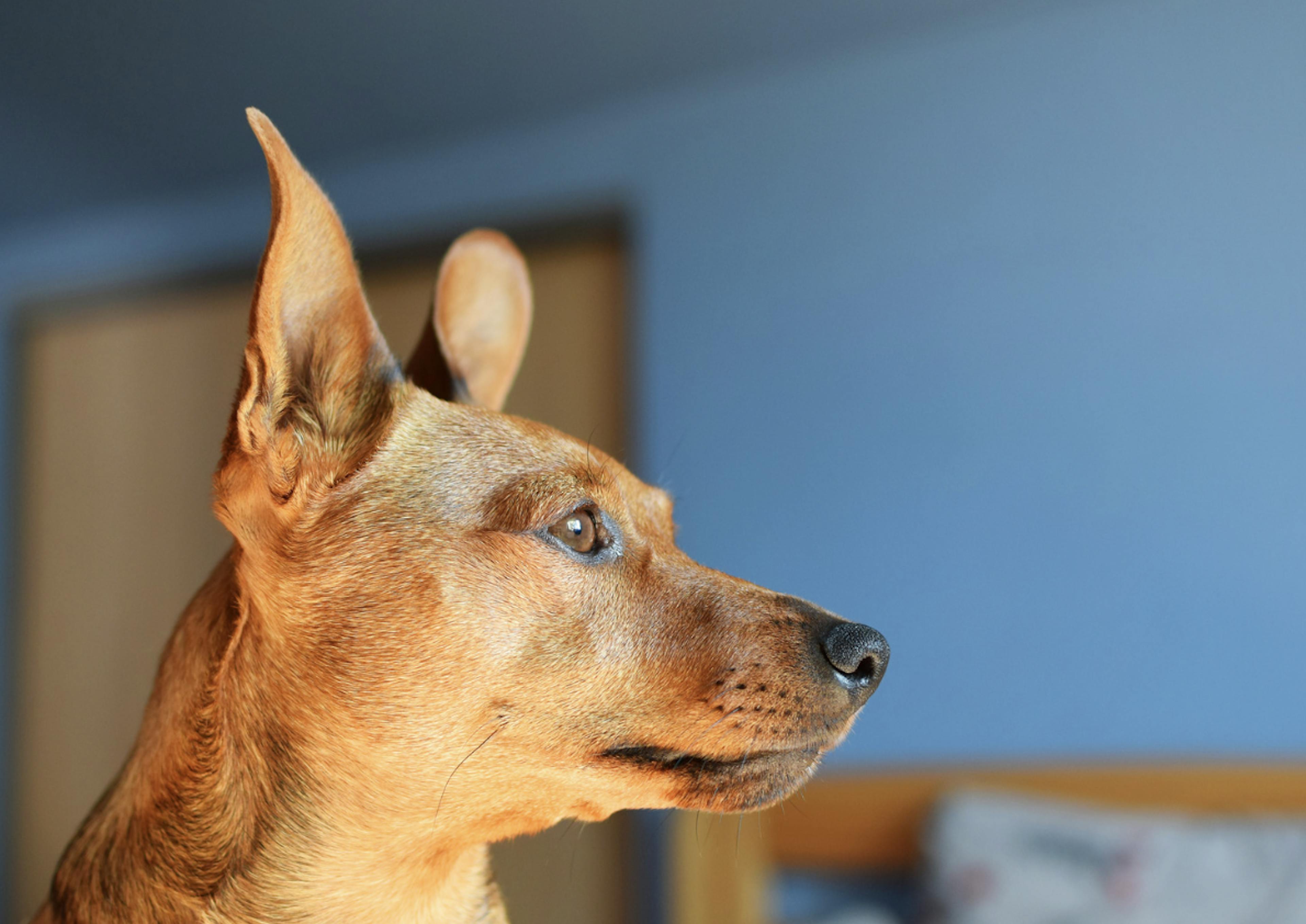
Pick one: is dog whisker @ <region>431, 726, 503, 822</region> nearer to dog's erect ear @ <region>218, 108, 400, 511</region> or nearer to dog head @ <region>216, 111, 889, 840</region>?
dog head @ <region>216, 111, 889, 840</region>

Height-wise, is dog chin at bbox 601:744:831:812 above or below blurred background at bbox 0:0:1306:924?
below

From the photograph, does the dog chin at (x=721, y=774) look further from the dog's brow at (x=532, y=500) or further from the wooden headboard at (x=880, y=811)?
the wooden headboard at (x=880, y=811)

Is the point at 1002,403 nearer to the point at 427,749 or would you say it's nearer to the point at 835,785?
the point at 835,785

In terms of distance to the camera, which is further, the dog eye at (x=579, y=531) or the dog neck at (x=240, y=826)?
the dog eye at (x=579, y=531)

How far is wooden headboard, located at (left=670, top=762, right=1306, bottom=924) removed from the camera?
84.2 inches

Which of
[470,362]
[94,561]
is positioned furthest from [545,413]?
[470,362]

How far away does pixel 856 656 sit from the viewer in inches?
20.9

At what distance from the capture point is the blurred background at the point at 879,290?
228cm

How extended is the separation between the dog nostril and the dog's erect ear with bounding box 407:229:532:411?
242 millimetres

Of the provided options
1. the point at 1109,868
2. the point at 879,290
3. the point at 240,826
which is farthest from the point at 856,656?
the point at 879,290

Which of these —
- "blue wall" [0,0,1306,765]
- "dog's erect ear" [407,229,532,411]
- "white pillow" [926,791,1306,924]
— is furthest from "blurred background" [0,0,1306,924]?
"dog's erect ear" [407,229,532,411]

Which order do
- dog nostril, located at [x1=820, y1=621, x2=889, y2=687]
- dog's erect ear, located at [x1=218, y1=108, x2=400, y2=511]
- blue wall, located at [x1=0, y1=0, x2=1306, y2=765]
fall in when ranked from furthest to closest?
blue wall, located at [x1=0, y1=0, x2=1306, y2=765]
dog nostril, located at [x1=820, y1=621, x2=889, y2=687]
dog's erect ear, located at [x1=218, y1=108, x2=400, y2=511]

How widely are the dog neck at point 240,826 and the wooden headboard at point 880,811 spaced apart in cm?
172

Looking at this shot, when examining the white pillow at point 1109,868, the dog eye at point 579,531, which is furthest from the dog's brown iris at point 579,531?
the white pillow at point 1109,868
